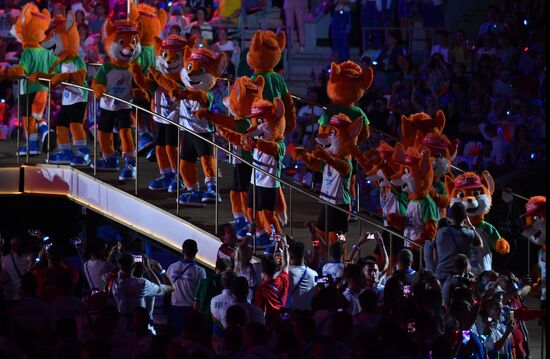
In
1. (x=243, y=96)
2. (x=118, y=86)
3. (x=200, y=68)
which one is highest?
(x=200, y=68)

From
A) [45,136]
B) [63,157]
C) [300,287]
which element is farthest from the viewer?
[45,136]

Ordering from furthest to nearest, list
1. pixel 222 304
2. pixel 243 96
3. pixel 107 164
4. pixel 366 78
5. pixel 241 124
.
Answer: pixel 107 164 → pixel 366 78 → pixel 241 124 → pixel 243 96 → pixel 222 304

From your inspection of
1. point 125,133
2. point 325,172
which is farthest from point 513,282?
point 125,133

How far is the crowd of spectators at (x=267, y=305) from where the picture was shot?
1066cm

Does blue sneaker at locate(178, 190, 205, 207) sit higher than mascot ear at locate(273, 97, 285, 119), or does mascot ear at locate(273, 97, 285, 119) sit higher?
mascot ear at locate(273, 97, 285, 119)

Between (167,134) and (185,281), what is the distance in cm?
359

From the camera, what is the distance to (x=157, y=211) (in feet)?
54.6

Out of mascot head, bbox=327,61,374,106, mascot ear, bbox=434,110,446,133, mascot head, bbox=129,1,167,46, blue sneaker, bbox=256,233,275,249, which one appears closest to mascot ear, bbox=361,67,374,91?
mascot head, bbox=327,61,374,106

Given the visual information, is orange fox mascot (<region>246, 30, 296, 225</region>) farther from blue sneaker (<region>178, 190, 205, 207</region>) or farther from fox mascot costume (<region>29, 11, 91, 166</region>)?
fox mascot costume (<region>29, 11, 91, 166</region>)

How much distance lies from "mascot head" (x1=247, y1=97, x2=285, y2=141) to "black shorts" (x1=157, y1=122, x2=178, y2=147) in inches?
57.3

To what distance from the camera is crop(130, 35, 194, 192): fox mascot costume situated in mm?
17031

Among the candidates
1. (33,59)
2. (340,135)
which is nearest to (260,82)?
(340,135)

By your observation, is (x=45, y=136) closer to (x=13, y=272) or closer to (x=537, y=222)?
(x=13, y=272)

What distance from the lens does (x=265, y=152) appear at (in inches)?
625
